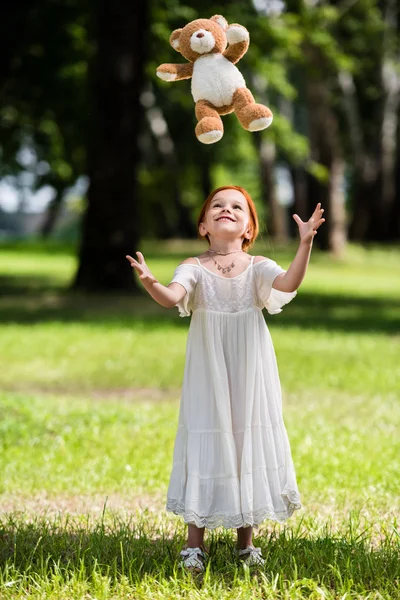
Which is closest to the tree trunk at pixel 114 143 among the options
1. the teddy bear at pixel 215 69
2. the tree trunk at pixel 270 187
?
the teddy bear at pixel 215 69

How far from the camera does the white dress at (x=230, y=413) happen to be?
429 cm

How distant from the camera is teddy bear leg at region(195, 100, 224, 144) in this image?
4336 mm

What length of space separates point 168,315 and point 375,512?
1128 cm

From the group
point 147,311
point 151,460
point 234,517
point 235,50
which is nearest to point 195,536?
point 234,517

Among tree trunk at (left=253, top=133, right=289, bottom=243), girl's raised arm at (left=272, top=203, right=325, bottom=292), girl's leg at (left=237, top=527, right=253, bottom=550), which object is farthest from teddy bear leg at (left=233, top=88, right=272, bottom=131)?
tree trunk at (left=253, top=133, right=289, bottom=243)

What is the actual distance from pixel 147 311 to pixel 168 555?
40.9ft

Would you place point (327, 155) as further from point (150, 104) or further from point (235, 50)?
point (235, 50)

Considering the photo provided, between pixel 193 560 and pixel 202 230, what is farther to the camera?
pixel 202 230

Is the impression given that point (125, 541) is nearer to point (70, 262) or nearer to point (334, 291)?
point (334, 291)

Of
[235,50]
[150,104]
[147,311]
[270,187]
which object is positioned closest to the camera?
[235,50]

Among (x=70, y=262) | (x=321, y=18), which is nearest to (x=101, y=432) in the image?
(x=321, y=18)

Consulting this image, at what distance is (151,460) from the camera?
6.73 metres

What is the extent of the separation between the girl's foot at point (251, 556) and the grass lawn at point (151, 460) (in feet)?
0.14

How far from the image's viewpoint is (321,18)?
2256cm
